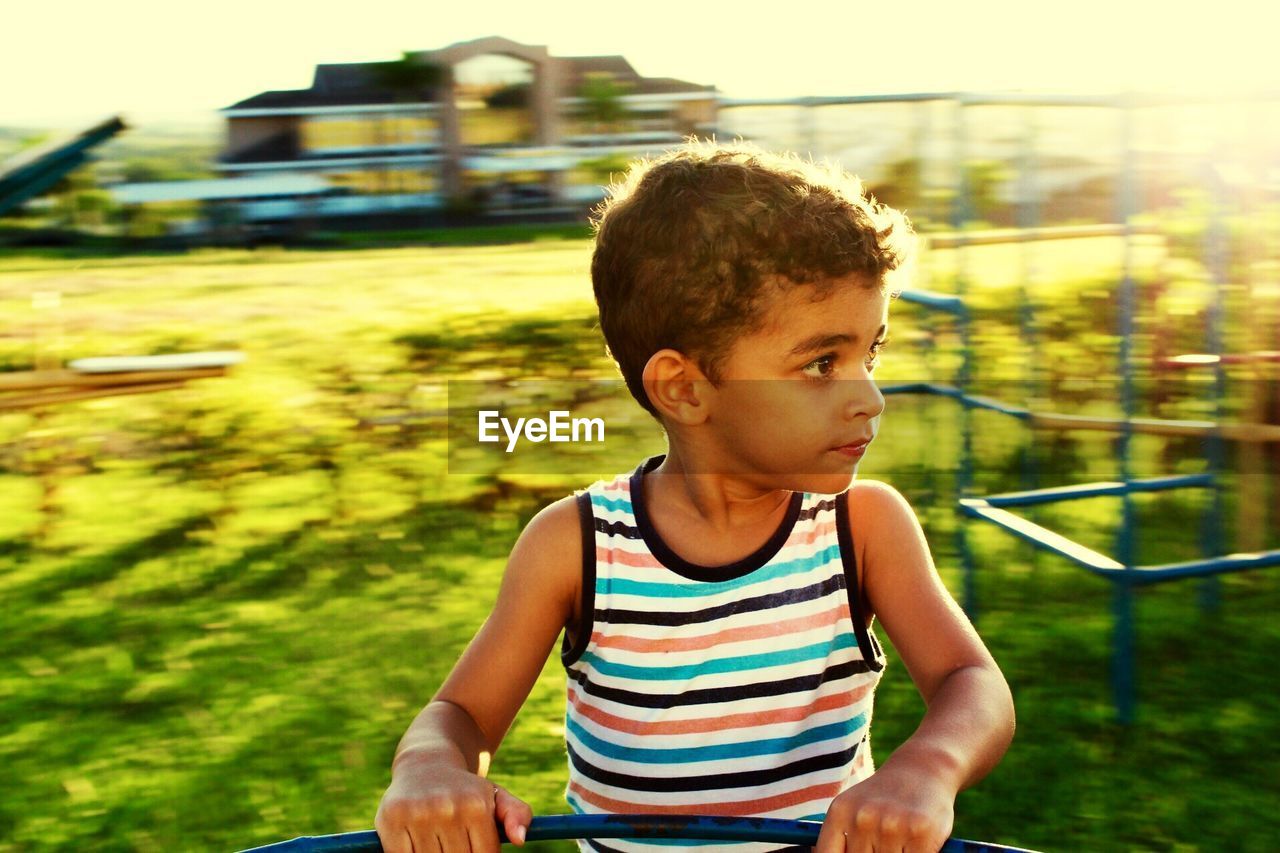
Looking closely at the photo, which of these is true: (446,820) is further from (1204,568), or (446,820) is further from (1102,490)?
(1102,490)

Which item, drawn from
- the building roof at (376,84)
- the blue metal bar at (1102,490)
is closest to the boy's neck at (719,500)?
the blue metal bar at (1102,490)

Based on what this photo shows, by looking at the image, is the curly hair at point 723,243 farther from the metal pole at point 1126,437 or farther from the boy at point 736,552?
the metal pole at point 1126,437

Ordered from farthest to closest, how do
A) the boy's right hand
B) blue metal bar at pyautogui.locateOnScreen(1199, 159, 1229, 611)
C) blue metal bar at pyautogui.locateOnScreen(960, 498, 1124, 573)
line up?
blue metal bar at pyautogui.locateOnScreen(960, 498, 1124, 573) < blue metal bar at pyautogui.locateOnScreen(1199, 159, 1229, 611) < the boy's right hand

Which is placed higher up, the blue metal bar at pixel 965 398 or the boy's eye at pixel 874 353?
the boy's eye at pixel 874 353

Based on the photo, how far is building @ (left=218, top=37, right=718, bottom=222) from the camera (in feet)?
63.2

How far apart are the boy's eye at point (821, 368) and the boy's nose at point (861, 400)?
0.02 meters

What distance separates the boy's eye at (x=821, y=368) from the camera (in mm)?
1462

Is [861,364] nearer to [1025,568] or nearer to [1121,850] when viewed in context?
[1121,850]

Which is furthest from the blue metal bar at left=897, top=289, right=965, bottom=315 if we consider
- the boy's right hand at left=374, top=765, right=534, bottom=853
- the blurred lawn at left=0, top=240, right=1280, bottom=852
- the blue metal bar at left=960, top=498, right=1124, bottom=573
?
the boy's right hand at left=374, top=765, right=534, bottom=853

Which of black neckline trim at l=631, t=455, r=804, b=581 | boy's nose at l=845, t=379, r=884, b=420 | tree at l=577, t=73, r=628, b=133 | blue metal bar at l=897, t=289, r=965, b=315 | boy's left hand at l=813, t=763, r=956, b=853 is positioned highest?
tree at l=577, t=73, r=628, b=133

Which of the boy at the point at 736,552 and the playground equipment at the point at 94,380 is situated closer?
the boy at the point at 736,552

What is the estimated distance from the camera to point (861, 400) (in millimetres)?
1458

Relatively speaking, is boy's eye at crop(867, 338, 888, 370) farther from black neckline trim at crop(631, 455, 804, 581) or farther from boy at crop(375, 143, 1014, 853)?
black neckline trim at crop(631, 455, 804, 581)
